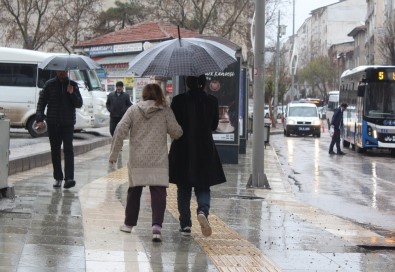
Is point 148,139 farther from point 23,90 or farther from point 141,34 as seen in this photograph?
point 141,34

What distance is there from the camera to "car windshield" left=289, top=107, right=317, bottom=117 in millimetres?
46188

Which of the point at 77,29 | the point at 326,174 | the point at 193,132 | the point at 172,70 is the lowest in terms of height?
the point at 326,174

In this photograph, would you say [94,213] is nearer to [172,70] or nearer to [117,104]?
[172,70]

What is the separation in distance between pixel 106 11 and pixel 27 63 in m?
33.6

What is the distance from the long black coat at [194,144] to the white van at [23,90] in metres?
17.1

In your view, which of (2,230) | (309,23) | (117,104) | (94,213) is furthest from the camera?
(309,23)

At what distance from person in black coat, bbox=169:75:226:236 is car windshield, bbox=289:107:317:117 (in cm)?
3773

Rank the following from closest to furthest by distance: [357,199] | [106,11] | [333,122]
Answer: [357,199]
[333,122]
[106,11]

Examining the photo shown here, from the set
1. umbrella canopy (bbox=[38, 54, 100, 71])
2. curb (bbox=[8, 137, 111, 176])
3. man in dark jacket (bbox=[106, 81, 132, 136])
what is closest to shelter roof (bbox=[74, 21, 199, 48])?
man in dark jacket (bbox=[106, 81, 132, 136])

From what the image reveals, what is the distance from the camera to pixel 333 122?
29469mm

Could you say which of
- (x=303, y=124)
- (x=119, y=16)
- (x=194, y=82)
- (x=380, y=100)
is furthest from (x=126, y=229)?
(x=119, y=16)

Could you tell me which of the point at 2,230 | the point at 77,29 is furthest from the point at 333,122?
the point at 77,29

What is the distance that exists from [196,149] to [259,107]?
668cm

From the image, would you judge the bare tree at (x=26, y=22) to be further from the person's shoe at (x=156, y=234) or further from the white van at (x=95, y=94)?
the person's shoe at (x=156, y=234)
